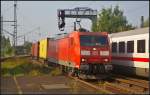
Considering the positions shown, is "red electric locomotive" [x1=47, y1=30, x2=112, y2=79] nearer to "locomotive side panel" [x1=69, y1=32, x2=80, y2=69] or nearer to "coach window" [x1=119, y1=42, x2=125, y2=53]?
"locomotive side panel" [x1=69, y1=32, x2=80, y2=69]

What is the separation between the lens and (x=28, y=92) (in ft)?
50.0

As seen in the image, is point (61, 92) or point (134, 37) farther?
point (134, 37)

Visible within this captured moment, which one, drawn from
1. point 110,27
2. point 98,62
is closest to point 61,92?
point 98,62

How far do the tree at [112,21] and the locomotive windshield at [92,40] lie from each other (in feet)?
140

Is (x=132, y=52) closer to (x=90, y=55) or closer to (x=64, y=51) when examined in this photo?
(x=90, y=55)

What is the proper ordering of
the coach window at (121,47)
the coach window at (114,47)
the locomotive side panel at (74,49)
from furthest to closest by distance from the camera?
the coach window at (114,47), the coach window at (121,47), the locomotive side panel at (74,49)

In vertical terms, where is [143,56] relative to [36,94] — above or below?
above

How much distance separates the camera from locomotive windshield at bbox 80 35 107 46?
22.5m

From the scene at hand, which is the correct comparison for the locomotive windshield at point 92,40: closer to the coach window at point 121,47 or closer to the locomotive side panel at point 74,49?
the locomotive side panel at point 74,49

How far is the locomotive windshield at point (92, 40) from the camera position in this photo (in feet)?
73.7

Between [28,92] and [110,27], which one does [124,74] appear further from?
[110,27]

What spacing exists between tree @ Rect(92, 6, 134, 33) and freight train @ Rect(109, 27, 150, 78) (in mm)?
38600

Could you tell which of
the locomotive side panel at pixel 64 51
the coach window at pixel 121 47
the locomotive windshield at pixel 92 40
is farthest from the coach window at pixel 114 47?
the locomotive windshield at pixel 92 40

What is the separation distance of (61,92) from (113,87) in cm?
331
